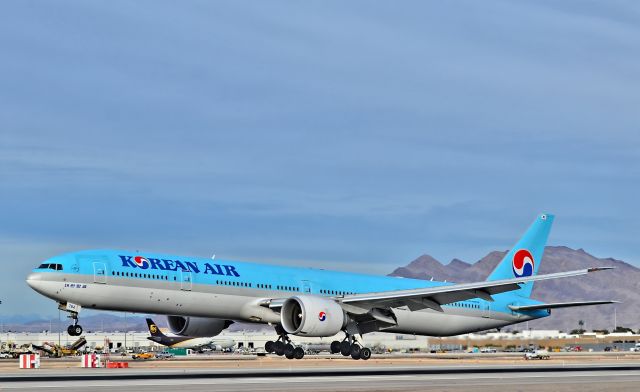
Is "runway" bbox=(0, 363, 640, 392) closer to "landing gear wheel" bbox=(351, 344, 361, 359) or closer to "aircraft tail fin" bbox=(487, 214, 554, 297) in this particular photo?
"landing gear wheel" bbox=(351, 344, 361, 359)

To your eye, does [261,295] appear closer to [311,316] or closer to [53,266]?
[311,316]

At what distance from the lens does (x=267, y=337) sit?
581 feet

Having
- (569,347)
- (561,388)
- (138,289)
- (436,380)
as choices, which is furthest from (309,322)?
(569,347)

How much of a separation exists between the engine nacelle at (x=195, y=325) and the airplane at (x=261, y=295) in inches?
2.6

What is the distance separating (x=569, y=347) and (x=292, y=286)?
3631 inches

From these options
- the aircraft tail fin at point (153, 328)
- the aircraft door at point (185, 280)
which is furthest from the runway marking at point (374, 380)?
the aircraft tail fin at point (153, 328)

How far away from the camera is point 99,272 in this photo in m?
54.3

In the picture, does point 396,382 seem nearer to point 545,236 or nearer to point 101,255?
point 101,255

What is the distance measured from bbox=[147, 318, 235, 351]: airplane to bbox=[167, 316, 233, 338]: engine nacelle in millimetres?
32814

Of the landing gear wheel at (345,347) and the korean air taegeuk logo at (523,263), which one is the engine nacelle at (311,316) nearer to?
the landing gear wheel at (345,347)

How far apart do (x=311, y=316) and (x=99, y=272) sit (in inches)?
489

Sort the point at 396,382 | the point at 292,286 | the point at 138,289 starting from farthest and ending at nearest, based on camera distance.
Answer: the point at 292,286 < the point at 138,289 < the point at 396,382

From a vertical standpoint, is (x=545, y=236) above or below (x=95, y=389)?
above

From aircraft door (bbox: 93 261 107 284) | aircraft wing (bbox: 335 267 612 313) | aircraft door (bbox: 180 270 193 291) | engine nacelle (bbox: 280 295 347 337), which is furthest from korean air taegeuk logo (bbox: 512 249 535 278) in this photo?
aircraft door (bbox: 93 261 107 284)
